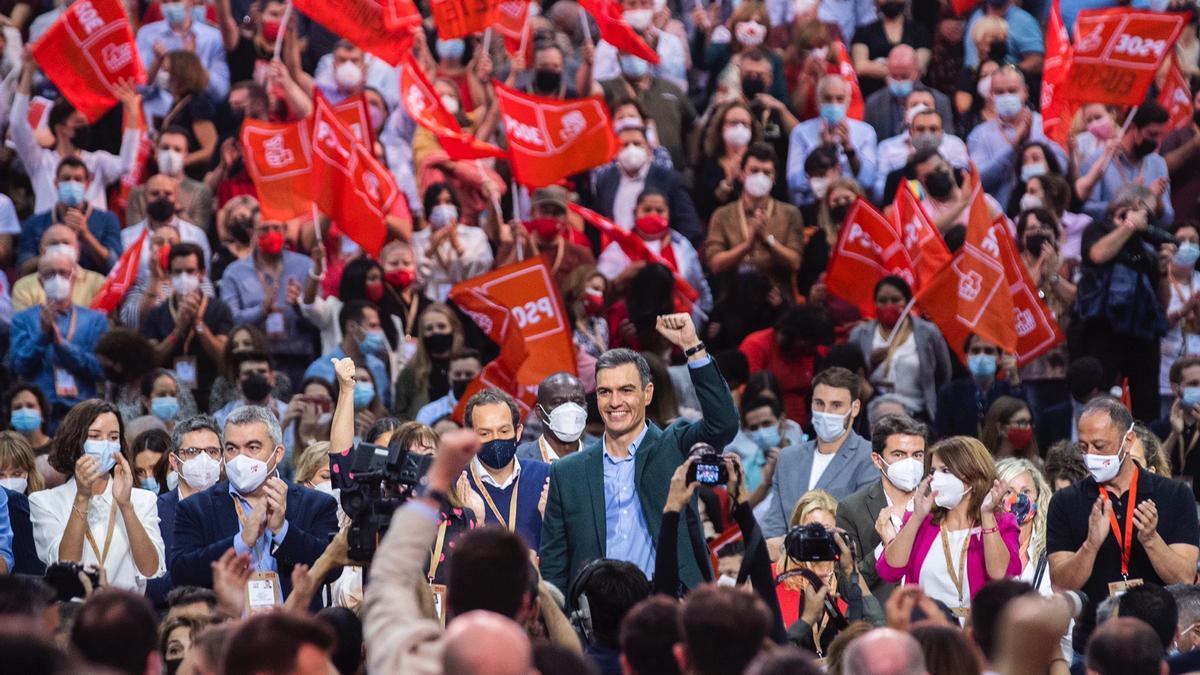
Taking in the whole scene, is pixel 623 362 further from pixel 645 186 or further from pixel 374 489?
pixel 645 186

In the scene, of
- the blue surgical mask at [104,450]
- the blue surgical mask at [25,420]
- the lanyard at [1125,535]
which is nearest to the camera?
the lanyard at [1125,535]

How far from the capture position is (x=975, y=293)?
12359mm

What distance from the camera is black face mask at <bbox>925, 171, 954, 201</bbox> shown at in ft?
46.3

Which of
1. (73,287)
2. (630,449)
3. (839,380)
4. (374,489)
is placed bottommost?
(73,287)

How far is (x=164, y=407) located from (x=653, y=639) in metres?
7.53

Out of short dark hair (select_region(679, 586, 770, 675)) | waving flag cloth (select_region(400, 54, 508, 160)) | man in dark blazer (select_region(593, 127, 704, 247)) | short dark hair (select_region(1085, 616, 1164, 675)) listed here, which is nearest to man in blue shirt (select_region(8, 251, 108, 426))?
waving flag cloth (select_region(400, 54, 508, 160))

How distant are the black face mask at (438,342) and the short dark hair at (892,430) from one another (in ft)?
14.2

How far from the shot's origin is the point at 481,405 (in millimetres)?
8820

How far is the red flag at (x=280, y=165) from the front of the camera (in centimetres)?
1377

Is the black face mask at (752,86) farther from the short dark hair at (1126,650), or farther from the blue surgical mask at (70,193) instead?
the short dark hair at (1126,650)

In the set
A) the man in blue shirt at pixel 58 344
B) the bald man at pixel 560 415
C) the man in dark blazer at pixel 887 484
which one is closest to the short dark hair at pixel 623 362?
the bald man at pixel 560 415

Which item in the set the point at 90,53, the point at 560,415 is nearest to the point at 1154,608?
the point at 560,415

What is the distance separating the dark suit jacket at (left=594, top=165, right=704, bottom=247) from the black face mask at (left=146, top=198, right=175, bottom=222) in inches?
124

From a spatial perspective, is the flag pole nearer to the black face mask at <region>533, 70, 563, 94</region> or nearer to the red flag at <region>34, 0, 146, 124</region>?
the red flag at <region>34, 0, 146, 124</region>
